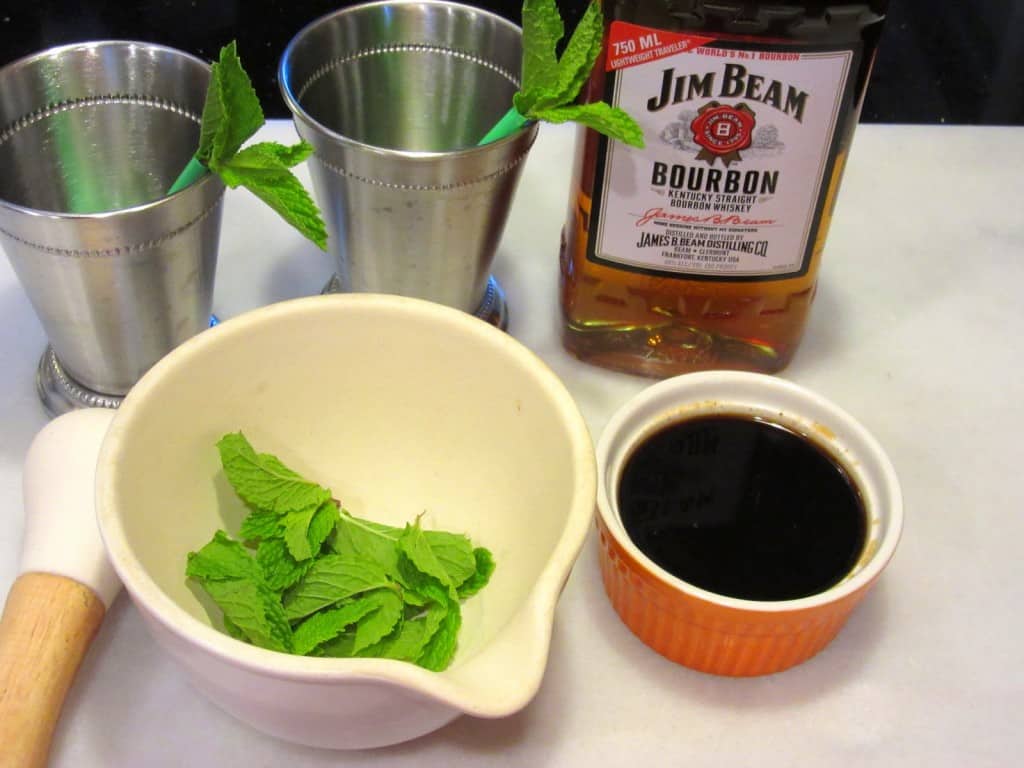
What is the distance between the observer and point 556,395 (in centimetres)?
53

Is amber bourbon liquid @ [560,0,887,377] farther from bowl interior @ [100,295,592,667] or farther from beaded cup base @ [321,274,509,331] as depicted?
bowl interior @ [100,295,592,667]

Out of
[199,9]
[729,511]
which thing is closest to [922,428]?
[729,511]

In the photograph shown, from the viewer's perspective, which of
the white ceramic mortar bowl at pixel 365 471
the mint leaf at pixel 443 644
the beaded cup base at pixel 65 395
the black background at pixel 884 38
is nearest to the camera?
the white ceramic mortar bowl at pixel 365 471

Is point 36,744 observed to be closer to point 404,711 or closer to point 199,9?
point 404,711

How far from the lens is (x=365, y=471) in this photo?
63cm

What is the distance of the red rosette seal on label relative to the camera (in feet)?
1.96

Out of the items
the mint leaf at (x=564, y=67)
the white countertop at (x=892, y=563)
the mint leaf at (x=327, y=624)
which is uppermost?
the mint leaf at (x=564, y=67)

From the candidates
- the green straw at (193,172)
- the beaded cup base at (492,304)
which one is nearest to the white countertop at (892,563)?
the beaded cup base at (492,304)

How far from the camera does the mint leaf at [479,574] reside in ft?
1.86

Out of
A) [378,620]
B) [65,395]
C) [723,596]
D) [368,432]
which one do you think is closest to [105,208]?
[65,395]

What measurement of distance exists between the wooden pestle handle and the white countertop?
0.12ft

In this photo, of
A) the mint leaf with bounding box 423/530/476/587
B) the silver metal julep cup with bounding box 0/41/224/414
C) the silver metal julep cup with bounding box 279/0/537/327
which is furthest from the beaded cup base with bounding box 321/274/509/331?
the mint leaf with bounding box 423/530/476/587

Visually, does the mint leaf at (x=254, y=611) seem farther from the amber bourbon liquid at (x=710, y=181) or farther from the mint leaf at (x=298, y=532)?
the amber bourbon liquid at (x=710, y=181)

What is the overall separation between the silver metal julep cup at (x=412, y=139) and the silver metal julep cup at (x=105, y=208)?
7 cm
